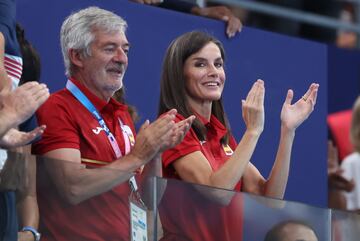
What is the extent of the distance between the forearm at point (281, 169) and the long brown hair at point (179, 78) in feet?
0.79

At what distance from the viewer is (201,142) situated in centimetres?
524

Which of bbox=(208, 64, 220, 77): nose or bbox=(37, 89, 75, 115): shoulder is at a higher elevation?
bbox=(208, 64, 220, 77): nose

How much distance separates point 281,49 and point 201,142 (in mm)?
1630

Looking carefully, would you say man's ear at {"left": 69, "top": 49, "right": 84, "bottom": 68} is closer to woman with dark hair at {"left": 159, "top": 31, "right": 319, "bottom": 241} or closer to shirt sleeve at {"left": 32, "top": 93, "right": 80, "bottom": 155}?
shirt sleeve at {"left": 32, "top": 93, "right": 80, "bottom": 155}

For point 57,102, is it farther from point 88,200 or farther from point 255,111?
point 255,111

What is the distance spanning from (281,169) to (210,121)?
0.37m

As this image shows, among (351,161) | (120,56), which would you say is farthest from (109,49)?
Result: (351,161)

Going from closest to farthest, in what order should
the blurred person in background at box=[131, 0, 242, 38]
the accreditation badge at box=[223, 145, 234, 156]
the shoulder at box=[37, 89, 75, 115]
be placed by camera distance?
the shoulder at box=[37, 89, 75, 115], the accreditation badge at box=[223, 145, 234, 156], the blurred person in background at box=[131, 0, 242, 38]

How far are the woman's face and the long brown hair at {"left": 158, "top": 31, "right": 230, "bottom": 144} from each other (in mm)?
25

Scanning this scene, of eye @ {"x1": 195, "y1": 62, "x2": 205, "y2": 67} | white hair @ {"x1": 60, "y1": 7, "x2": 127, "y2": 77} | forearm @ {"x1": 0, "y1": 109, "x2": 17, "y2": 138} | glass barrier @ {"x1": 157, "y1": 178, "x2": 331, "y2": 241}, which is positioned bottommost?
glass barrier @ {"x1": 157, "y1": 178, "x2": 331, "y2": 241}

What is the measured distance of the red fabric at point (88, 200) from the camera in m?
4.10

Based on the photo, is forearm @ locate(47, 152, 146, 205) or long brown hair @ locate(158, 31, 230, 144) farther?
long brown hair @ locate(158, 31, 230, 144)

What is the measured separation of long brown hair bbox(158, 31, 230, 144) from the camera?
5.27 m

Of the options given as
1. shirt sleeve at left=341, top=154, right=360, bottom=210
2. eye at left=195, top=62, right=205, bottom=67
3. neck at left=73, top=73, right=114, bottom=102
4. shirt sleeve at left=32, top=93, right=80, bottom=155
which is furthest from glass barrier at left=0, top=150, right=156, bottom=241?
shirt sleeve at left=341, top=154, right=360, bottom=210
